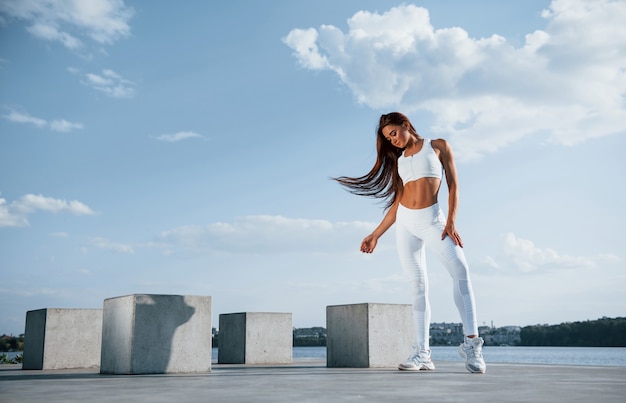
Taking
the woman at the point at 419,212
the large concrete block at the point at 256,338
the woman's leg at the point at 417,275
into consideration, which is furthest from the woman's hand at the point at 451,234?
the large concrete block at the point at 256,338

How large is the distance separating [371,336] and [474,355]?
2.73 metres

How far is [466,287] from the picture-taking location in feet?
22.4

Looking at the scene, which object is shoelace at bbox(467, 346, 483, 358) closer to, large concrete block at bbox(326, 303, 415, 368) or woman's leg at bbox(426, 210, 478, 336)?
woman's leg at bbox(426, 210, 478, 336)

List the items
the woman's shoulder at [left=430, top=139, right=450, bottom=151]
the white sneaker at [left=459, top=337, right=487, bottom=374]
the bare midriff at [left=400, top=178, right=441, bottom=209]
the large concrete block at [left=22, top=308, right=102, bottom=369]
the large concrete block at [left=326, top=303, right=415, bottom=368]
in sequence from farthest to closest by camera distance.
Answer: the large concrete block at [left=22, top=308, right=102, bottom=369] < the large concrete block at [left=326, top=303, right=415, bottom=368] < the woman's shoulder at [left=430, top=139, right=450, bottom=151] < the bare midriff at [left=400, top=178, right=441, bottom=209] < the white sneaker at [left=459, top=337, right=487, bottom=374]

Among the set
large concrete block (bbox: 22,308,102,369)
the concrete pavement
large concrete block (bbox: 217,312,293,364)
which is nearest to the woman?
the concrete pavement

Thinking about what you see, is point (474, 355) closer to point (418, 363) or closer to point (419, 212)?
point (418, 363)

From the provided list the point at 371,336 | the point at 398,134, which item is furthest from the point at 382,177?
the point at 371,336

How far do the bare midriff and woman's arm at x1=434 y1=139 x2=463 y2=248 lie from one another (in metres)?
0.15

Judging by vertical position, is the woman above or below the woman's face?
below

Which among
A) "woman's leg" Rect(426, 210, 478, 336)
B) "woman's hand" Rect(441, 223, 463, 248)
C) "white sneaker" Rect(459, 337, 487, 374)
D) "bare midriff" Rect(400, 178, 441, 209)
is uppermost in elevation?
"bare midriff" Rect(400, 178, 441, 209)

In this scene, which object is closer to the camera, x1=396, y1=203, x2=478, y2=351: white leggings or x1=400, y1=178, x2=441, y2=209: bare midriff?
x1=396, y1=203, x2=478, y2=351: white leggings

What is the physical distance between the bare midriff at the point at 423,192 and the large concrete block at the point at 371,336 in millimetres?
2670

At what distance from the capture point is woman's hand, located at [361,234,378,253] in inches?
315

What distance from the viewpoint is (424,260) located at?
24.8 ft
